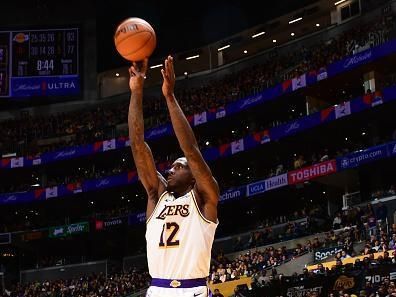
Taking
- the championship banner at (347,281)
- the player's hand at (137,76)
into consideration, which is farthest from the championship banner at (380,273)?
the player's hand at (137,76)

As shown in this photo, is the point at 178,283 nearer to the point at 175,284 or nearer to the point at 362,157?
the point at 175,284

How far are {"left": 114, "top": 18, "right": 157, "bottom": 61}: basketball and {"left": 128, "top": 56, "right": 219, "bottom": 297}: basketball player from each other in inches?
6.8

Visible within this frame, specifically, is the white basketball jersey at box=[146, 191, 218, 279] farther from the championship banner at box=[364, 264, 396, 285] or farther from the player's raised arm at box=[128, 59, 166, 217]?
the championship banner at box=[364, 264, 396, 285]

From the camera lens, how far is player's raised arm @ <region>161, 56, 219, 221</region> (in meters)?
6.39

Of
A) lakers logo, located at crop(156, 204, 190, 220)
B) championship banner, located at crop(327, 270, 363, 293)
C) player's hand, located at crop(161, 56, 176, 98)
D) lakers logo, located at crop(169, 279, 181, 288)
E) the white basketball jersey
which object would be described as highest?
championship banner, located at crop(327, 270, 363, 293)

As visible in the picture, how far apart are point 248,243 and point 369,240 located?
1079 cm

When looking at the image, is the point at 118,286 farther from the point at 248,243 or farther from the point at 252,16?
the point at 252,16

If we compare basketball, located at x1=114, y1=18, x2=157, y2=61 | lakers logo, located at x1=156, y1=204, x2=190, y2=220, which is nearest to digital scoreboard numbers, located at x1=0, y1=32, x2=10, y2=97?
basketball, located at x1=114, y1=18, x2=157, y2=61

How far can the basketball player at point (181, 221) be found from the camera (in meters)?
6.41

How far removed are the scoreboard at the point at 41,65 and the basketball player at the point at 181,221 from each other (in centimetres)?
4137

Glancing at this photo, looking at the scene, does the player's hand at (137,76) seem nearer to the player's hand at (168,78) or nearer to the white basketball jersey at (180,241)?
the player's hand at (168,78)

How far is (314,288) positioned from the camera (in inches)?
847

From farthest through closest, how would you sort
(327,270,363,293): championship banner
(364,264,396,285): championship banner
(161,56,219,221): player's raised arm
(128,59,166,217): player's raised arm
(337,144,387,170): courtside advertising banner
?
(337,144,387,170): courtside advertising banner
(327,270,363,293): championship banner
(364,264,396,285): championship banner
(128,59,166,217): player's raised arm
(161,56,219,221): player's raised arm

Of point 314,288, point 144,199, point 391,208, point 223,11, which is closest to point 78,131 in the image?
point 144,199
